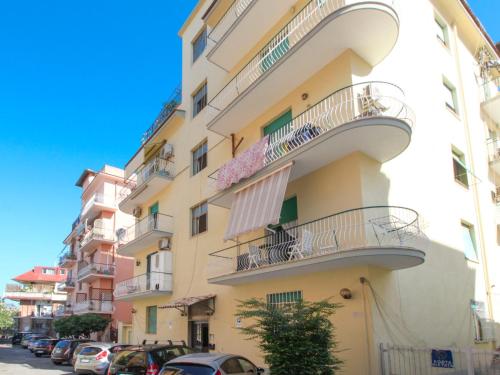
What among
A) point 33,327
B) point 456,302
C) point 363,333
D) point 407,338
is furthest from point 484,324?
point 33,327

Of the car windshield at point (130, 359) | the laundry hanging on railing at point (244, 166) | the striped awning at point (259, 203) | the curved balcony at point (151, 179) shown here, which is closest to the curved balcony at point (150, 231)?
the curved balcony at point (151, 179)

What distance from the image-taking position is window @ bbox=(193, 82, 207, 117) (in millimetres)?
20258

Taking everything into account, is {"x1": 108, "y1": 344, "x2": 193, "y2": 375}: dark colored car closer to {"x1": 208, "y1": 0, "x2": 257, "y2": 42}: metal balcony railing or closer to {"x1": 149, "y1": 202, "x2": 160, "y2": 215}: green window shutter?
{"x1": 149, "y1": 202, "x2": 160, "y2": 215}: green window shutter

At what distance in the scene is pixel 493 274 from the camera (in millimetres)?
15969

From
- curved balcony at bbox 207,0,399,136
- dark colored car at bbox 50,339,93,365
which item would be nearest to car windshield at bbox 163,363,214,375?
curved balcony at bbox 207,0,399,136

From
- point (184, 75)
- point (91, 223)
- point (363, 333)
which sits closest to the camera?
point (363, 333)

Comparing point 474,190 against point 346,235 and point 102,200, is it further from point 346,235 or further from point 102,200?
point 102,200

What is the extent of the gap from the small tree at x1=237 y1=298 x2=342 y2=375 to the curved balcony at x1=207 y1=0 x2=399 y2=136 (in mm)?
7018

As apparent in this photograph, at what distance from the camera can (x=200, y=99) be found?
67.9ft

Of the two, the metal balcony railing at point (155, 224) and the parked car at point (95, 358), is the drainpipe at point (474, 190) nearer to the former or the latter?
the metal balcony railing at point (155, 224)

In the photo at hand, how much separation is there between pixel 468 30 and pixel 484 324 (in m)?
12.5

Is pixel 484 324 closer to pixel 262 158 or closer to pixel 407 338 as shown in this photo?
pixel 407 338

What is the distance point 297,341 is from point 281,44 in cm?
966

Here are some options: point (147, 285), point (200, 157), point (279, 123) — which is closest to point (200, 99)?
point (200, 157)
